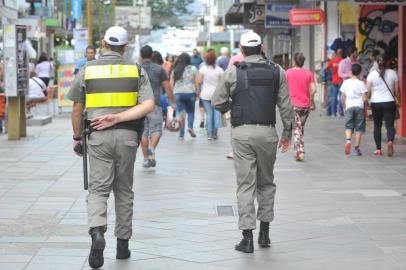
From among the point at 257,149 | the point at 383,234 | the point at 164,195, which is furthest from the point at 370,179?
the point at 257,149

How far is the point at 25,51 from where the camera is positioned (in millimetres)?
19688

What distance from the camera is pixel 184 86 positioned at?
1966 centimetres

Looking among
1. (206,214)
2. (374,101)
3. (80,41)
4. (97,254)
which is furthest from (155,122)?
(80,41)

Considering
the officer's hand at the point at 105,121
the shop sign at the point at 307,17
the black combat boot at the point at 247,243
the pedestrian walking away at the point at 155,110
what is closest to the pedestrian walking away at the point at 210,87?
the pedestrian walking away at the point at 155,110

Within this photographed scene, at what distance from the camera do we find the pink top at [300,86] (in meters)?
15.6

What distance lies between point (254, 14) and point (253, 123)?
3019 centimetres

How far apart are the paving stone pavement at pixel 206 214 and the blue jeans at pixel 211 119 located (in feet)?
7.89

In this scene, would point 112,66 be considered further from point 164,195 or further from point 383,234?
point 164,195

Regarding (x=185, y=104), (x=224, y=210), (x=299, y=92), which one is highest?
(x=299, y=92)

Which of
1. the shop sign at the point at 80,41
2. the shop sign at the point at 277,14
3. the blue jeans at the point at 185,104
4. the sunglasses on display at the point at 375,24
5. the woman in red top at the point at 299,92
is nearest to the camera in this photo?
the woman in red top at the point at 299,92

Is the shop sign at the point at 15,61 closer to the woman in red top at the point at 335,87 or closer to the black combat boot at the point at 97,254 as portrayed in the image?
the woman in red top at the point at 335,87

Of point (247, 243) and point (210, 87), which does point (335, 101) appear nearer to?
point (210, 87)

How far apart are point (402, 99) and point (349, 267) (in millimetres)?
11863

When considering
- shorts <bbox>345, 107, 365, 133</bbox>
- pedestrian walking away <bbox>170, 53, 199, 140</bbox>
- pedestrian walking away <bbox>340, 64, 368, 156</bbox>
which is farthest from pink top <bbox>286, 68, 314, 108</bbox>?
pedestrian walking away <bbox>170, 53, 199, 140</bbox>
